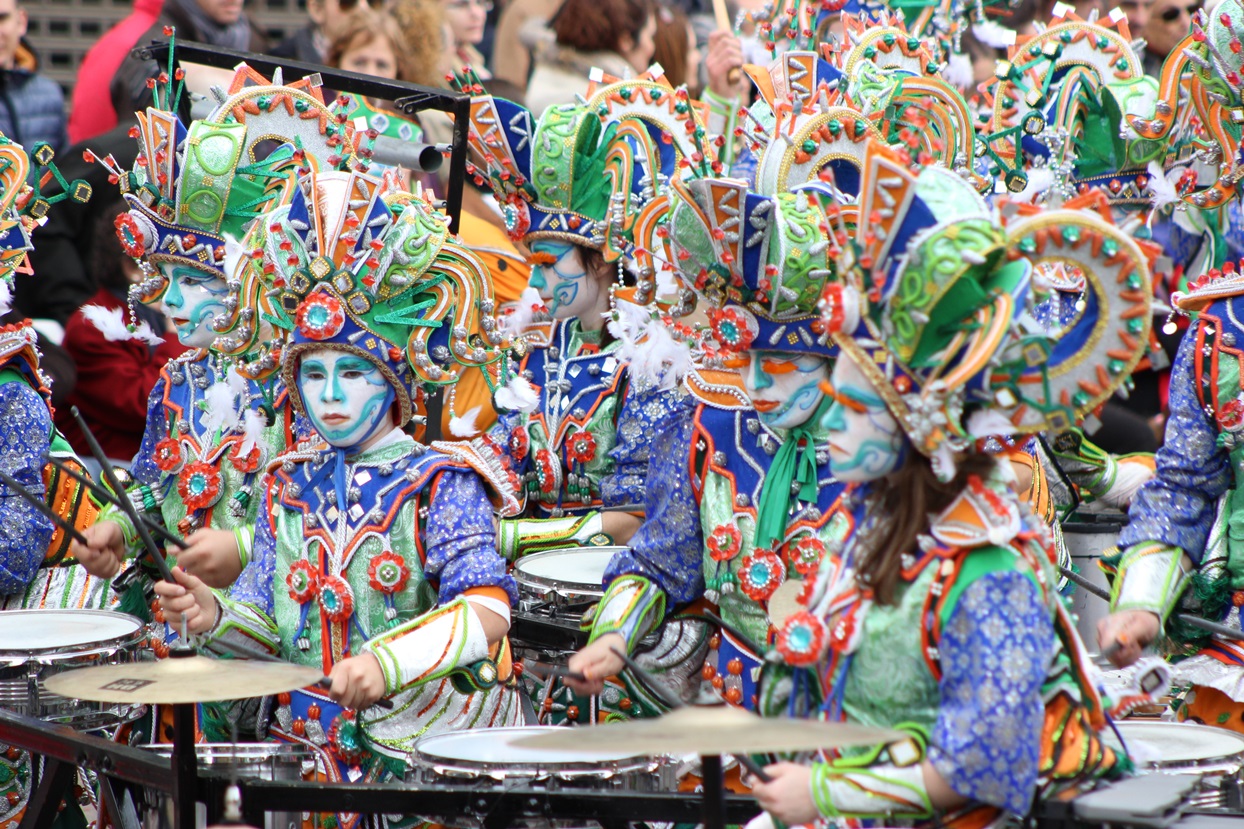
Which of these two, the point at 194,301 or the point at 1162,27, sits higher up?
the point at 1162,27

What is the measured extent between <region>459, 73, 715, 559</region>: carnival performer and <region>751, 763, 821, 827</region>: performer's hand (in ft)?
9.27

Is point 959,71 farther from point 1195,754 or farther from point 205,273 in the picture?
point 1195,754

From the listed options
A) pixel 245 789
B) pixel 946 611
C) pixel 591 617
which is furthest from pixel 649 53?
pixel 946 611

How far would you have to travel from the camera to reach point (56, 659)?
428cm

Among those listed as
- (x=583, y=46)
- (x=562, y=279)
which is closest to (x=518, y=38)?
(x=583, y=46)

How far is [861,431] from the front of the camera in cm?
276

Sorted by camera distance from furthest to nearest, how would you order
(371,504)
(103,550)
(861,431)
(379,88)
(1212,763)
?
(379,88), (103,550), (371,504), (1212,763), (861,431)

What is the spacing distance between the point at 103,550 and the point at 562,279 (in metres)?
1.80

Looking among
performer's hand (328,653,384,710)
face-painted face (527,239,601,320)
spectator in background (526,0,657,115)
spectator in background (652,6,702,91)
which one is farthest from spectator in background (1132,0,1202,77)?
performer's hand (328,653,384,710)

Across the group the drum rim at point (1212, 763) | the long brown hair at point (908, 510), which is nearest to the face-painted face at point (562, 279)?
the drum rim at point (1212, 763)

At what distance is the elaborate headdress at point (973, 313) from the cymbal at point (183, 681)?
1.20 meters

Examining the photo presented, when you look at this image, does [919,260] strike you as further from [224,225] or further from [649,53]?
[649,53]

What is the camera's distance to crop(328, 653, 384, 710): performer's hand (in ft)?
11.8

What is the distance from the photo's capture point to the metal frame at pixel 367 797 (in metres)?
3.37
